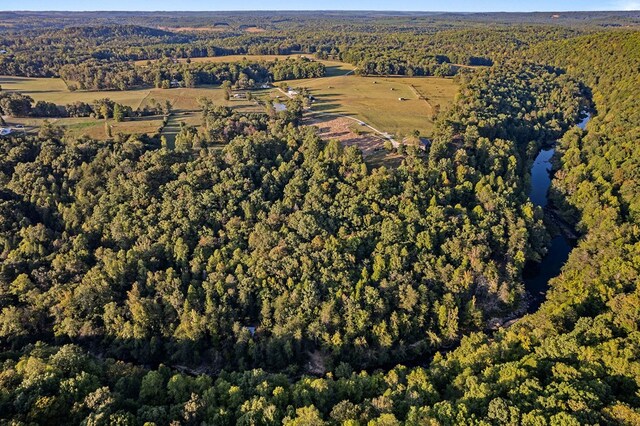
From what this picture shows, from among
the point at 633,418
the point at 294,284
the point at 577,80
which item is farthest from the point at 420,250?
the point at 577,80

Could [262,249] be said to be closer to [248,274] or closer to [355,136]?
[248,274]

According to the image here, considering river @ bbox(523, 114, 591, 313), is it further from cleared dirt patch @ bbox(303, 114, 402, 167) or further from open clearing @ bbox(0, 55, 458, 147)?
cleared dirt patch @ bbox(303, 114, 402, 167)

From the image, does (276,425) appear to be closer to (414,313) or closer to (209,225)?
(414,313)

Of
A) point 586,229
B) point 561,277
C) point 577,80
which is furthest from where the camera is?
point 577,80

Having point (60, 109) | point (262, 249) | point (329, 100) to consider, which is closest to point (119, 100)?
point (60, 109)

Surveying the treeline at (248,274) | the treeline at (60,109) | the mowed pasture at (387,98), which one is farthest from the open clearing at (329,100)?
the treeline at (248,274)

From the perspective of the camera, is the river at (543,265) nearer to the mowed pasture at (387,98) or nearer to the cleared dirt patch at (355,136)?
the mowed pasture at (387,98)

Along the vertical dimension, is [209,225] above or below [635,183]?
below
